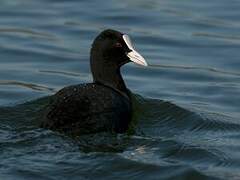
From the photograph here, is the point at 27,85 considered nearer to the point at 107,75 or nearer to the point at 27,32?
the point at 107,75

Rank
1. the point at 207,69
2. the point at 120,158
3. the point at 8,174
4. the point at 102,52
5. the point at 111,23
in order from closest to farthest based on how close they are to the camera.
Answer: the point at 8,174, the point at 120,158, the point at 102,52, the point at 207,69, the point at 111,23

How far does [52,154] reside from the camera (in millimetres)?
10234

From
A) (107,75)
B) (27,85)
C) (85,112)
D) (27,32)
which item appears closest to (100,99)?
(85,112)

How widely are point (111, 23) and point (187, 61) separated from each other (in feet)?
7.84

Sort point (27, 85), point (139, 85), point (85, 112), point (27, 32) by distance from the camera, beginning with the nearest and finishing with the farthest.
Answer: point (85, 112) < point (27, 85) < point (139, 85) < point (27, 32)

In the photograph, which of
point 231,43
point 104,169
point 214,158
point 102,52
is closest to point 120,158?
point 104,169

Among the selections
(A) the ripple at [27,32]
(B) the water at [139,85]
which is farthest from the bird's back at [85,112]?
(A) the ripple at [27,32]

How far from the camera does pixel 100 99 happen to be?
36.3 ft

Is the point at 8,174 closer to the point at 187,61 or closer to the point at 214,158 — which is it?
the point at 214,158

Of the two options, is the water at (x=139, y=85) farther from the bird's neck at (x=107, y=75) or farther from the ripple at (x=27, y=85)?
the bird's neck at (x=107, y=75)

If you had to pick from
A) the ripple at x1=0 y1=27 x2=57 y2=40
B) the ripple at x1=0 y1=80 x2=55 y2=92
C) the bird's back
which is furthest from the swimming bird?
the ripple at x1=0 y1=27 x2=57 y2=40

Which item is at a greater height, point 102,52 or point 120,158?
point 102,52

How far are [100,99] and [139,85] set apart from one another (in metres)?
2.86

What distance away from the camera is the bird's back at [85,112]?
10734mm
